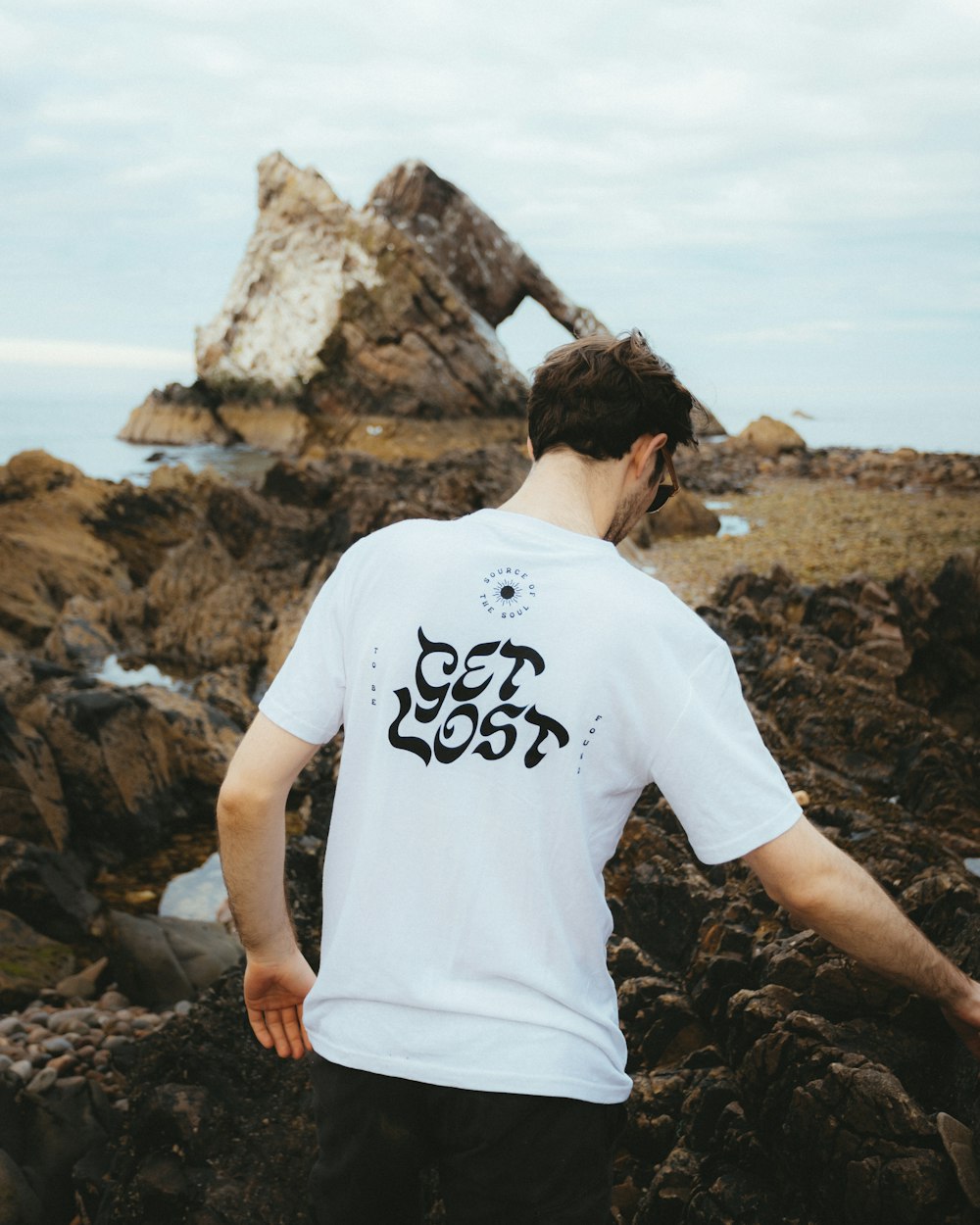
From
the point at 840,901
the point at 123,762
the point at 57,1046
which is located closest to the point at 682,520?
the point at 123,762

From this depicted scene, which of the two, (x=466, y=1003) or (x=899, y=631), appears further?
(x=899, y=631)

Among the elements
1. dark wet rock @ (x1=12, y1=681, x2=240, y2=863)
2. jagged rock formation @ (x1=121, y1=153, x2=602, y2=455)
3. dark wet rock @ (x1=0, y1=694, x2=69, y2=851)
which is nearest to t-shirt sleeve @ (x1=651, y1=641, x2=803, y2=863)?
dark wet rock @ (x1=0, y1=694, x2=69, y2=851)

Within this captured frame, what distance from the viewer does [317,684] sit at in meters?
2.09

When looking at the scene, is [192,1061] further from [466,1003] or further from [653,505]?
[653,505]

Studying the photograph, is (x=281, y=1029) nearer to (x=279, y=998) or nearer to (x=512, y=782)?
(x=279, y=998)

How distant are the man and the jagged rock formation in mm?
42079

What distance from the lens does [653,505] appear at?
250cm

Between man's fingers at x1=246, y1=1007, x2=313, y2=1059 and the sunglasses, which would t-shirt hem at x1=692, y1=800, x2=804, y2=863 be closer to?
the sunglasses

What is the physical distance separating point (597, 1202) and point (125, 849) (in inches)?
241

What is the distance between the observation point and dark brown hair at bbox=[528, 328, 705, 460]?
2160 millimetres

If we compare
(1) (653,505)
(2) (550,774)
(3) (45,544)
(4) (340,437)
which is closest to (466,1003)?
(2) (550,774)

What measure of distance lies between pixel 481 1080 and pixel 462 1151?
187 mm

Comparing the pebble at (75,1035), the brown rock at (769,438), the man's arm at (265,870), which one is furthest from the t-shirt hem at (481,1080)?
the brown rock at (769,438)

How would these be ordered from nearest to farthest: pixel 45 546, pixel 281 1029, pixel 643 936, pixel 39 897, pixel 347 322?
1. pixel 281 1029
2. pixel 643 936
3. pixel 39 897
4. pixel 45 546
5. pixel 347 322
